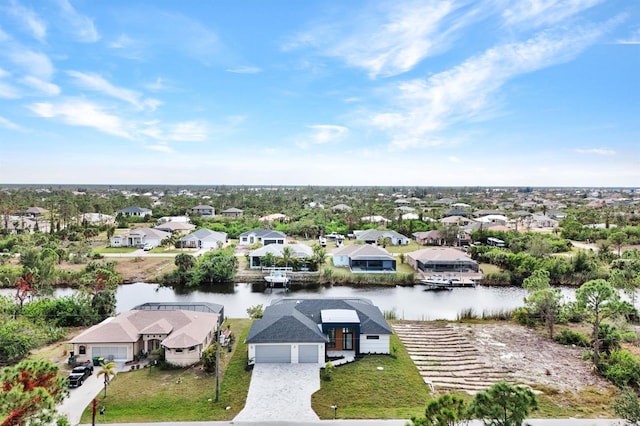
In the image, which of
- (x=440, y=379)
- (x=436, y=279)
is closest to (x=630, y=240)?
(x=436, y=279)

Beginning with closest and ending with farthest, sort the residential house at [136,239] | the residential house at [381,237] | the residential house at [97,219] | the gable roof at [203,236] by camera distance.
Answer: the residential house at [136,239] → the gable roof at [203,236] → the residential house at [381,237] → the residential house at [97,219]

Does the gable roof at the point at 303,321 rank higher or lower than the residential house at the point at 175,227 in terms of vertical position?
lower

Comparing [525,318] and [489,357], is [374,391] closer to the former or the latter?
[489,357]

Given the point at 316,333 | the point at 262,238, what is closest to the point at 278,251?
the point at 262,238

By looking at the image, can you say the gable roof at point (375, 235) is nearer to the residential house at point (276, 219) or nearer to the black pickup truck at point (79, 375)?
the residential house at point (276, 219)

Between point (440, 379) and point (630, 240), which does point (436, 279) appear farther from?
point (630, 240)

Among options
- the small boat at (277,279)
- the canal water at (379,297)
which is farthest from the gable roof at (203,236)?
the small boat at (277,279)
